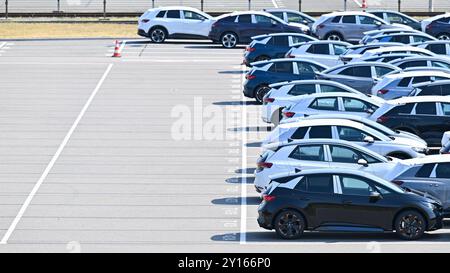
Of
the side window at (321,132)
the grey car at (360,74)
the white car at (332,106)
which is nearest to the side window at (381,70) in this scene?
the grey car at (360,74)

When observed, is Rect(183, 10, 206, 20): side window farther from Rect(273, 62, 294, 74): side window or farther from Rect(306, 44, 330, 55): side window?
Rect(273, 62, 294, 74): side window

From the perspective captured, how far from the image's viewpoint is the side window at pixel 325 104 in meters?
28.7

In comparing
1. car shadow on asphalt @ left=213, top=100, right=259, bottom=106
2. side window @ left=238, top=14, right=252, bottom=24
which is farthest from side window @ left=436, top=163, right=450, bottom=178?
side window @ left=238, top=14, right=252, bottom=24

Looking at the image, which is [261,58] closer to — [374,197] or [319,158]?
[319,158]

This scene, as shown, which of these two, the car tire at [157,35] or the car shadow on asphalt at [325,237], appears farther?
the car tire at [157,35]

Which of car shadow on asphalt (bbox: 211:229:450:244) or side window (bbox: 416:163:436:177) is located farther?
side window (bbox: 416:163:436:177)

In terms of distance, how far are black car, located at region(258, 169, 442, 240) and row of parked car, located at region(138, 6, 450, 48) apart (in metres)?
24.1

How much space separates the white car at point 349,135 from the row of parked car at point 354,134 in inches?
0.9

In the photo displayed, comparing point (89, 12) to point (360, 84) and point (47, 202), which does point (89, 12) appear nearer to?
point (360, 84)

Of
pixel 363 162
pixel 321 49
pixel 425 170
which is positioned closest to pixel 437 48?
pixel 321 49

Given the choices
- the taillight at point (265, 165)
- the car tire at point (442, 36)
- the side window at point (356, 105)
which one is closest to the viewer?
the taillight at point (265, 165)

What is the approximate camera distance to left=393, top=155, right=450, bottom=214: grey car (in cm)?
2164

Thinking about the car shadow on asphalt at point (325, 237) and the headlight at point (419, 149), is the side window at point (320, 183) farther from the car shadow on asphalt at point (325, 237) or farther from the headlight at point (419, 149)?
the headlight at point (419, 149)

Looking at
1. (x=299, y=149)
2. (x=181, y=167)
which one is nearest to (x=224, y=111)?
(x=181, y=167)
